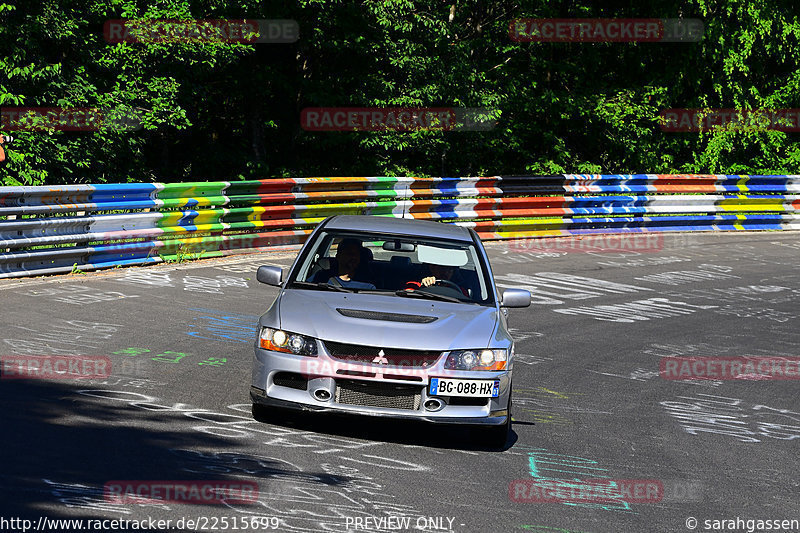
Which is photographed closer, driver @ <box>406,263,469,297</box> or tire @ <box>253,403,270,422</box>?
tire @ <box>253,403,270,422</box>

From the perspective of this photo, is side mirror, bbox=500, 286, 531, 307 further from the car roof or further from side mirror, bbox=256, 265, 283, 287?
side mirror, bbox=256, 265, 283, 287

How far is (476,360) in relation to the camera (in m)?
7.67

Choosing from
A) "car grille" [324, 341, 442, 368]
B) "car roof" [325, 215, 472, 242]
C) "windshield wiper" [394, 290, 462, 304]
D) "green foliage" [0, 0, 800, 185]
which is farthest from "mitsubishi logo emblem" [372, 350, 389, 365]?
"green foliage" [0, 0, 800, 185]

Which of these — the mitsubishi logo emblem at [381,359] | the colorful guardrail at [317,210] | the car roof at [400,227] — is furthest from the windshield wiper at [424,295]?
the colorful guardrail at [317,210]

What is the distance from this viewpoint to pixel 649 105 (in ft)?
95.4

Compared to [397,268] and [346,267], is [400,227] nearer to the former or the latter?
[397,268]

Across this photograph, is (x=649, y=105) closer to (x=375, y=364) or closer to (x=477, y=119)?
(x=477, y=119)

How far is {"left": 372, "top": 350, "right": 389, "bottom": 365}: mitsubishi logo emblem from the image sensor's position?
7.47 meters

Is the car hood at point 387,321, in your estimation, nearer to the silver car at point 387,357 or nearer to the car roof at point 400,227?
the silver car at point 387,357

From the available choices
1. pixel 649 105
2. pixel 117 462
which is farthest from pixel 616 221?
pixel 117 462

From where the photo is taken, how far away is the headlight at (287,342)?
7.60m

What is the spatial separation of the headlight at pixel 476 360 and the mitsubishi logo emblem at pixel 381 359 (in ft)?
1.32

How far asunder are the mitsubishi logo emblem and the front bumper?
0.11 feet

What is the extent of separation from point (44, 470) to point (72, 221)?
8.71 meters
